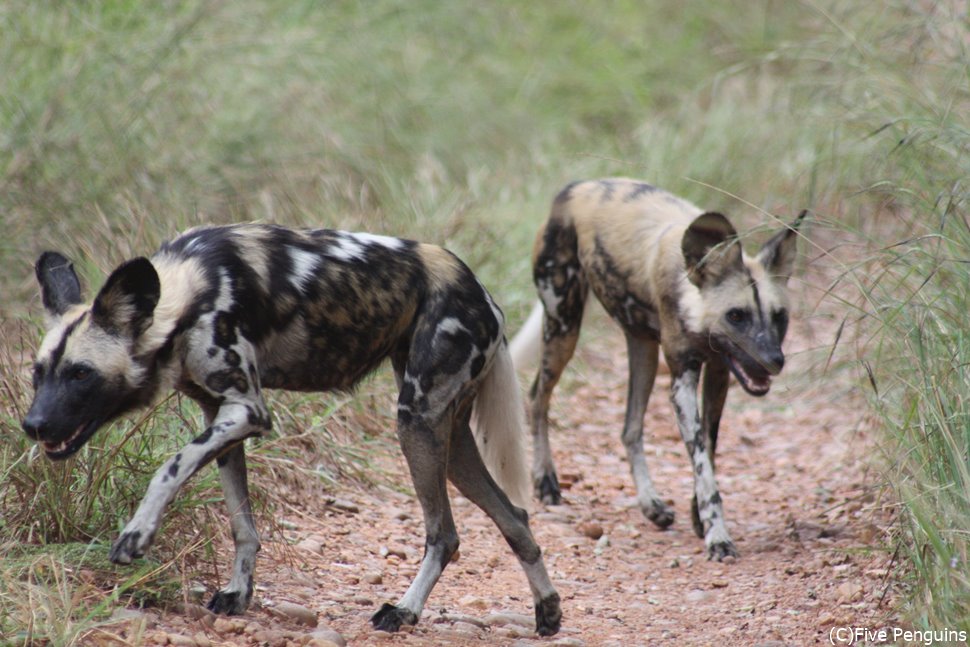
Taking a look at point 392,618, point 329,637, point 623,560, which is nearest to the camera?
point 329,637

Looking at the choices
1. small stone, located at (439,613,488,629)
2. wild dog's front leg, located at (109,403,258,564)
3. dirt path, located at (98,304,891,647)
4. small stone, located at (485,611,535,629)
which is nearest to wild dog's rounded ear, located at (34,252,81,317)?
wild dog's front leg, located at (109,403,258,564)

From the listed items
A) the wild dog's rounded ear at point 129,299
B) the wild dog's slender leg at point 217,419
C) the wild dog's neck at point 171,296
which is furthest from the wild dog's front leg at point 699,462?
the wild dog's rounded ear at point 129,299

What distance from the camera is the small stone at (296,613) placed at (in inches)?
121

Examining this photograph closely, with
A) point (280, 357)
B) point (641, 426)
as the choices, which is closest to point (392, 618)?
point (280, 357)

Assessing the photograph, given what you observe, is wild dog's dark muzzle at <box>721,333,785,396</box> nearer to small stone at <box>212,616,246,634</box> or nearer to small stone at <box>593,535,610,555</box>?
small stone at <box>593,535,610,555</box>

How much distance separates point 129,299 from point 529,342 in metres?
2.58

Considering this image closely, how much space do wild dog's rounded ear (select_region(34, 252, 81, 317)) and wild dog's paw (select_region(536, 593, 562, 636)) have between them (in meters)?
1.43

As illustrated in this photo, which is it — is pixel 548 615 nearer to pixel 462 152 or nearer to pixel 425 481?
pixel 425 481

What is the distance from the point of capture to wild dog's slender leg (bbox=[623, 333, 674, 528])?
15.2ft

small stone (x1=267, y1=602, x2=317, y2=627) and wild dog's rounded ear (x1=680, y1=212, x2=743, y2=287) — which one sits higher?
wild dog's rounded ear (x1=680, y1=212, x2=743, y2=287)

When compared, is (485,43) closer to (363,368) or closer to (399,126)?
(399,126)

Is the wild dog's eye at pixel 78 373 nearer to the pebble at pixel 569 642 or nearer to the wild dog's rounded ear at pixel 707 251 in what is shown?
the pebble at pixel 569 642

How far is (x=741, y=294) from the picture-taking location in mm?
4312

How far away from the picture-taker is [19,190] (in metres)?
5.50
